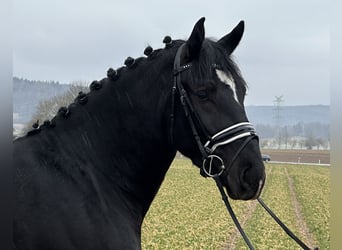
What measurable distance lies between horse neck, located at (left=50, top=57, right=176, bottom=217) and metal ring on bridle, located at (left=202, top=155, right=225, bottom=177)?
1.29 feet

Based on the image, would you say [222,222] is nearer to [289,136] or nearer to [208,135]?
[208,135]

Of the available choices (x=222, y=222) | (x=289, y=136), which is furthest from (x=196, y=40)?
(x=289, y=136)

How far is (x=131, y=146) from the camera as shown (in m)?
3.43

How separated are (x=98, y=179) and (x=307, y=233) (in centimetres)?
1571

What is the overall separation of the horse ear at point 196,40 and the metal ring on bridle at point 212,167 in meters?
0.81

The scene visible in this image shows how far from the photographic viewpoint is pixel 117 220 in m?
3.11

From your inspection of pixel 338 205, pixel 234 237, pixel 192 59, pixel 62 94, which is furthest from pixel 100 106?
pixel 62 94

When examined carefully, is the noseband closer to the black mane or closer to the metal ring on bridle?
the metal ring on bridle

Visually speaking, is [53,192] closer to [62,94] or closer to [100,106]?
[100,106]

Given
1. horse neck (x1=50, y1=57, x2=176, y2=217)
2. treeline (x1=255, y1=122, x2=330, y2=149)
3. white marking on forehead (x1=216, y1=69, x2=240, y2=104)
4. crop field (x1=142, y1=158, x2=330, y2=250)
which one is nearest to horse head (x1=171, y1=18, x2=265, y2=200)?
white marking on forehead (x1=216, y1=69, x2=240, y2=104)

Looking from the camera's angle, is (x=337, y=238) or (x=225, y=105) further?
(x=225, y=105)

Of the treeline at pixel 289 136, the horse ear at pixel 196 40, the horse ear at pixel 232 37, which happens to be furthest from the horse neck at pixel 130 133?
the treeline at pixel 289 136

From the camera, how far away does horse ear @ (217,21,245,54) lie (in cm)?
349

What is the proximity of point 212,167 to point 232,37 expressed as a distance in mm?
1131
